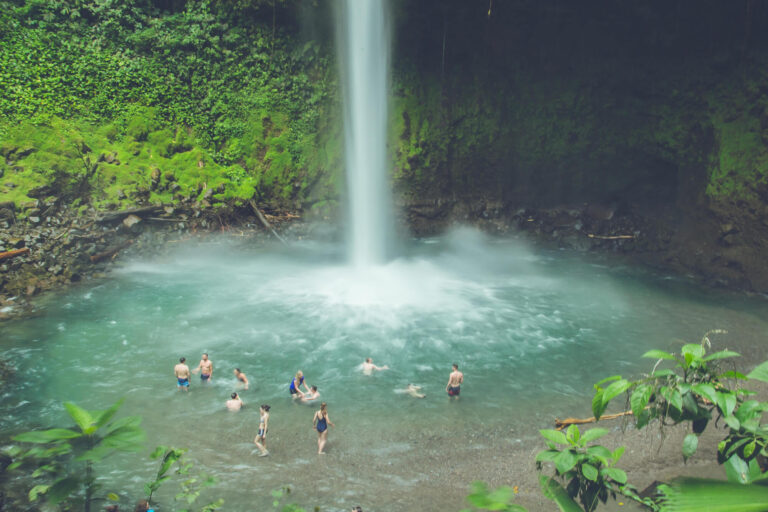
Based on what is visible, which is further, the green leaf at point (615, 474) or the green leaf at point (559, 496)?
the green leaf at point (615, 474)

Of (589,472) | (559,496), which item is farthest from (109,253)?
(559,496)

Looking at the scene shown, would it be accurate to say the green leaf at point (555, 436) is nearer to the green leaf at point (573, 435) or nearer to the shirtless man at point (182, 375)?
the green leaf at point (573, 435)

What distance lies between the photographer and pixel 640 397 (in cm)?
236

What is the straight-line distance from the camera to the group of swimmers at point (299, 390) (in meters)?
9.38

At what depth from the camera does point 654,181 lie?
2420 centimetres

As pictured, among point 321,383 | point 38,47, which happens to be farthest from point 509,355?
point 38,47

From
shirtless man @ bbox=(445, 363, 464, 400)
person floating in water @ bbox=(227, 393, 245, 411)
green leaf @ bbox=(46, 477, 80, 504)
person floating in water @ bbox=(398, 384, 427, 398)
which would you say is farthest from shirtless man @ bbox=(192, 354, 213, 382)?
green leaf @ bbox=(46, 477, 80, 504)

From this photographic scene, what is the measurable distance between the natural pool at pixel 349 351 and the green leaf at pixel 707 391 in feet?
21.5

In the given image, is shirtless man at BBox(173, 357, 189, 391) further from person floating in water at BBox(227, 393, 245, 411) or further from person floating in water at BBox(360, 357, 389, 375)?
person floating in water at BBox(360, 357, 389, 375)

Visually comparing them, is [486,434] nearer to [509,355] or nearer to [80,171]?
[509,355]

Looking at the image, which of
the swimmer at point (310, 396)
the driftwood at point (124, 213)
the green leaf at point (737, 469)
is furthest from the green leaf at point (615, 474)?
the driftwood at point (124, 213)

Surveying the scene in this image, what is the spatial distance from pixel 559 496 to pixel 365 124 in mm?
22725

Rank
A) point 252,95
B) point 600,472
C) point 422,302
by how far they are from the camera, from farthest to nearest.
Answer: point 252,95 < point 422,302 < point 600,472

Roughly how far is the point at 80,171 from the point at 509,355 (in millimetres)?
18914
